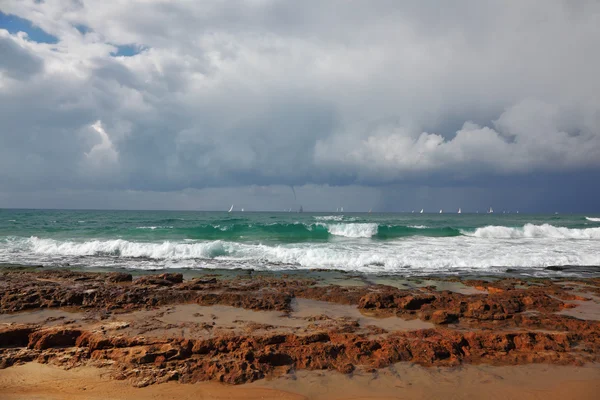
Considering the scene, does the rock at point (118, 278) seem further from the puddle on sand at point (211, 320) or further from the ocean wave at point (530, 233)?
the ocean wave at point (530, 233)

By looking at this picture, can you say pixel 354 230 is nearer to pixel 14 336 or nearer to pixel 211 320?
pixel 211 320

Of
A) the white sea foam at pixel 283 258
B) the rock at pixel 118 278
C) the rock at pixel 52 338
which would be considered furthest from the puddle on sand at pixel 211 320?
the white sea foam at pixel 283 258

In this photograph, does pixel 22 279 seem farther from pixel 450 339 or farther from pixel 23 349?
pixel 450 339

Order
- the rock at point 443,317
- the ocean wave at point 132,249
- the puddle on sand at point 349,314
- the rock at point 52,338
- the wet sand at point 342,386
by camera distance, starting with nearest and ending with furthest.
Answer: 1. the wet sand at point 342,386
2. the rock at point 52,338
3. the puddle on sand at point 349,314
4. the rock at point 443,317
5. the ocean wave at point 132,249

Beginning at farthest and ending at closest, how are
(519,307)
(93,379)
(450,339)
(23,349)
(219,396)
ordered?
1. (519,307)
2. (450,339)
3. (23,349)
4. (93,379)
5. (219,396)

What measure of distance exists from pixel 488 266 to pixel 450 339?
10.8 meters

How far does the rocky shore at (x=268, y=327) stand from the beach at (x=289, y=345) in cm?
2

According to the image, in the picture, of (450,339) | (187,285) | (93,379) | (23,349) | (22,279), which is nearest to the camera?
(93,379)

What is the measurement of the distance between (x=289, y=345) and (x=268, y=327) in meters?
1.03

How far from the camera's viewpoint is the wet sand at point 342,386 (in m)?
3.70

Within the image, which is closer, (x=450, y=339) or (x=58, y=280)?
(x=450, y=339)

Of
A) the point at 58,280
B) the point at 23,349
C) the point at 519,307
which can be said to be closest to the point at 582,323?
the point at 519,307

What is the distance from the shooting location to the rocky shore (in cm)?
433

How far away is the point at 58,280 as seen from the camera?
9.44 metres
